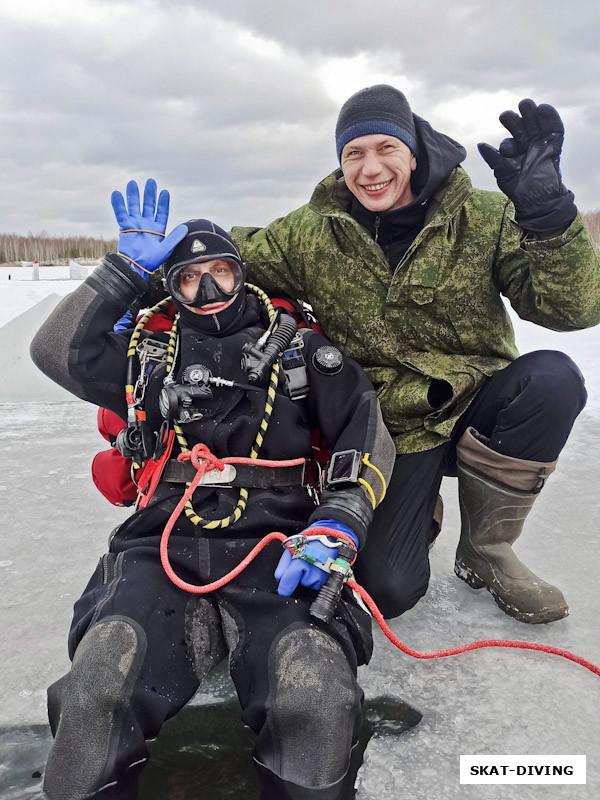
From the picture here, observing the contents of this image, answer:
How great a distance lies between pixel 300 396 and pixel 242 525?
1.37 feet

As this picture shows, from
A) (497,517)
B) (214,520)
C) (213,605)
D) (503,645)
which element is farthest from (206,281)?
(503,645)

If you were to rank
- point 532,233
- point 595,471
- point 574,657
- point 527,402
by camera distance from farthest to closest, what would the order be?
point 595,471 < point 527,402 < point 532,233 < point 574,657

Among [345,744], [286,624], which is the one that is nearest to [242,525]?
[286,624]

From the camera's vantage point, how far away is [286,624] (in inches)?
59.4

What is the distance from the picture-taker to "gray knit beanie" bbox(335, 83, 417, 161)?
6.99 ft

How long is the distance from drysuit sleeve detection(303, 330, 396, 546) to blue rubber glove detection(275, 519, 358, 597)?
13 cm

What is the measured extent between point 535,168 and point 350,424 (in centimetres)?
90

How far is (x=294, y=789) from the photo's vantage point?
4.21 ft

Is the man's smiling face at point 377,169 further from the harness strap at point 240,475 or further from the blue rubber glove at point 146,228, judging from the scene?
the harness strap at point 240,475

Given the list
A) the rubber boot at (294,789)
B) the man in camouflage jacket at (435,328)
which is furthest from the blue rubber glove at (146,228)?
the rubber boot at (294,789)

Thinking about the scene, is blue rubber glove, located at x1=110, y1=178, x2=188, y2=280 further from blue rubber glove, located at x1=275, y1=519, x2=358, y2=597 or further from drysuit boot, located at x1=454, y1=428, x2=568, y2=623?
drysuit boot, located at x1=454, y1=428, x2=568, y2=623

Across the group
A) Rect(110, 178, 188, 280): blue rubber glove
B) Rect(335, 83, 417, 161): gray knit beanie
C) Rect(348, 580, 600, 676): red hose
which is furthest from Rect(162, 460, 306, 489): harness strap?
Rect(335, 83, 417, 161): gray knit beanie

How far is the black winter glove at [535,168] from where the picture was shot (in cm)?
180

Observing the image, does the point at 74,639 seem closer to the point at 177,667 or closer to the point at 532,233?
the point at 177,667
